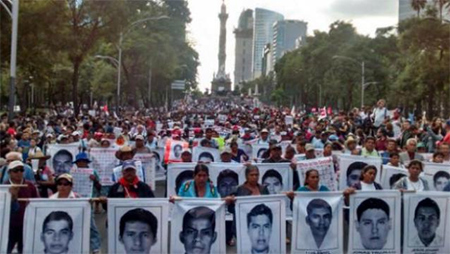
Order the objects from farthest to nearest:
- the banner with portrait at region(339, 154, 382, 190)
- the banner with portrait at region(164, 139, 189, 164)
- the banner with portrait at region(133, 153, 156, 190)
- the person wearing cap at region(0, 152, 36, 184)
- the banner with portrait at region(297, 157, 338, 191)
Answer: the banner with portrait at region(164, 139, 189, 164) < the banner with portrait at region(133, 153, 156, 190) < the banner with portrait at region(339, 154, 382, 190) < the banner with portrait at region(297, 157, 338, 191) < the person wearing cap at region(0, 152, 36, 184)

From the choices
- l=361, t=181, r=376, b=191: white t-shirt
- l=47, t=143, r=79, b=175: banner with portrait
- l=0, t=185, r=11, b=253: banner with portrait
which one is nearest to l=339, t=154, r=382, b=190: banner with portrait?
l=361, t=181, r=376, b=191: white t-shirt

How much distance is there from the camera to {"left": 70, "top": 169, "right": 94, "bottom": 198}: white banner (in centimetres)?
1184

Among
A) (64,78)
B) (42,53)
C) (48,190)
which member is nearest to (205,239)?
(48,190)

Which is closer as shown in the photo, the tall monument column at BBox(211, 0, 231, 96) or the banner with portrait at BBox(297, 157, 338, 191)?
the banner with portrait at BBox(297, 157, 338, 191)

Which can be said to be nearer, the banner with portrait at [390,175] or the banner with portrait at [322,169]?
the banner with portrait at [390,175]

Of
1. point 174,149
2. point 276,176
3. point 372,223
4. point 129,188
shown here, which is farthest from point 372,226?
point 174,149

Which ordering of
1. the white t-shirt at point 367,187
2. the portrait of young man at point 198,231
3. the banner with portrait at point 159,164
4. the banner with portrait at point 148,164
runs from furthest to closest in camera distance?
the banner with portrait at point 159,164 → the banner with portrait at point 148,164 → the white t-shirt at point 367,187 → the portrait of young man at point 198,231

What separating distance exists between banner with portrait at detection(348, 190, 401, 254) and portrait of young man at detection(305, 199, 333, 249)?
1.13 ft

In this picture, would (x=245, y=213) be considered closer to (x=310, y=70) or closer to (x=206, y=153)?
(x=206, y=153)

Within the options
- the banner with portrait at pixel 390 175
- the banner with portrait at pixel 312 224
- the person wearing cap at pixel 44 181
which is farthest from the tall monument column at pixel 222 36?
the banner with portrait at pixel 312 224

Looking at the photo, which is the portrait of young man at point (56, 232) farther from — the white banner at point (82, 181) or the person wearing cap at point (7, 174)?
the white banner at point (82, 181)

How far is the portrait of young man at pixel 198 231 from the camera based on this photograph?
355 inches

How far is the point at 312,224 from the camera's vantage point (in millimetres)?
9328

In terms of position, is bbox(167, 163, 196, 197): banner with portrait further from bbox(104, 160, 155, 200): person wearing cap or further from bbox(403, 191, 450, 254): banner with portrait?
bbox(403, 191, 450, 254): banner with portrait
